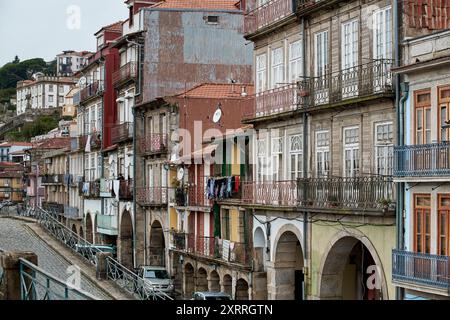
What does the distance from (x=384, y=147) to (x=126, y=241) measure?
3355 centimetres

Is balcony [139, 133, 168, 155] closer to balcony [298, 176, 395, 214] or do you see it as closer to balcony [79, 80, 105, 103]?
balcony [79, 80, 105, 103]

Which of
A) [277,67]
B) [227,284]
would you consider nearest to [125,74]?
[227,284]

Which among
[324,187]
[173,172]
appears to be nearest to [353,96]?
[324,187]

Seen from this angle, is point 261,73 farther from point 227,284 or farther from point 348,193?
point 348,193

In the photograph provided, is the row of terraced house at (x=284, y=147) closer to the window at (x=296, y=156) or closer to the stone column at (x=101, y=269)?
the window at (x=296, y=156)

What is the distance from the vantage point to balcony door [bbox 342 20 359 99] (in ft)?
94.0

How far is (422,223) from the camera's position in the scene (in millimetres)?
25016

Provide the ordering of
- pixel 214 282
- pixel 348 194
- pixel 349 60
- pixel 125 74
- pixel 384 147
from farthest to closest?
pixel 125 74 → pixel 214 282 → pixel 349 60 → pixel 348 194 → pixel 384 147

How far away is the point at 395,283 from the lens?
25422mm

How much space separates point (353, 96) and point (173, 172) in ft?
73.0

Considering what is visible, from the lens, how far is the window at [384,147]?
2675 centimetres

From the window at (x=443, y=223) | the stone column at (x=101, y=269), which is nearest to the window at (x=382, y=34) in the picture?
the window at (x=443, y=223)

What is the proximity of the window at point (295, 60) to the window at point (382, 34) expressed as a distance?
5561mm

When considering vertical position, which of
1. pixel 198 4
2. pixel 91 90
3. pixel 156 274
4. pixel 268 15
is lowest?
pixel 156 274
